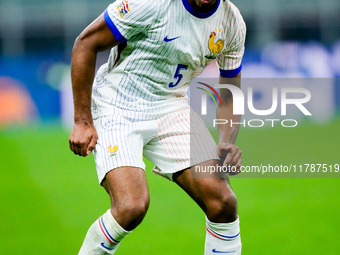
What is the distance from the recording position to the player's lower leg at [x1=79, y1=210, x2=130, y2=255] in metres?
3.39

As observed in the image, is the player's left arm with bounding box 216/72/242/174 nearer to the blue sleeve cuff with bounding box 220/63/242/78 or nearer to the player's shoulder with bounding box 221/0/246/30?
the blue sleeve cuff with bounding box 220/63/242/78

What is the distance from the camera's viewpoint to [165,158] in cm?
373

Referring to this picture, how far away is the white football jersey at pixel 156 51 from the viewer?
3.58 m

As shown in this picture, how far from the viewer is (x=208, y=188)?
11.7 feet

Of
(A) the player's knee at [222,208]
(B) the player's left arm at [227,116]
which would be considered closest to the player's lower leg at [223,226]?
(A) the player's knee at [222,208]

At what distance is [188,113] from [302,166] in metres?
5.59

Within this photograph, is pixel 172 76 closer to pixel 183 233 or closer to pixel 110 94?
pixel 110 94

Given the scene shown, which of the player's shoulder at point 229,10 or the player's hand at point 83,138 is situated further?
the player's shoulder at point 229,10

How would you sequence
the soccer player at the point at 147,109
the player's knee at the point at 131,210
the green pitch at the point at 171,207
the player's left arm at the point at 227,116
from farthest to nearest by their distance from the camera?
the green pitch at the point at 171,207, the player's left arm at the point at 227,116, the soccer player at the point at 147,109, the player's knee at the point at 131,210

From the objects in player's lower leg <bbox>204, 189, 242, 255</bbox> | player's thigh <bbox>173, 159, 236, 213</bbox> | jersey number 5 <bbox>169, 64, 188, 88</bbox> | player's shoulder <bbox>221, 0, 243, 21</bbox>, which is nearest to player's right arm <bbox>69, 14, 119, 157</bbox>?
jersey number 5 <bbox>169, 64, 188, 88</bbox>

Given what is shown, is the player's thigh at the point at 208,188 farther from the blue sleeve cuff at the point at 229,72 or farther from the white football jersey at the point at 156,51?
the blue sleeve cuff at the point at 229,72

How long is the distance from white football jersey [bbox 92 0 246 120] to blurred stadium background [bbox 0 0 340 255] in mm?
1581

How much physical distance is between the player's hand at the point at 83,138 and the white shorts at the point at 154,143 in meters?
0.04

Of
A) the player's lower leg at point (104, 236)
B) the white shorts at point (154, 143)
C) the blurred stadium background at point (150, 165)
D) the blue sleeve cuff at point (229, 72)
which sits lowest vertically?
the blurred stadium background at point (150, 165)
